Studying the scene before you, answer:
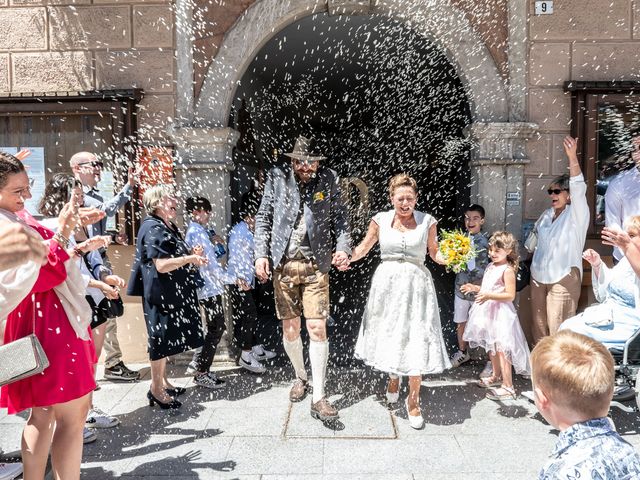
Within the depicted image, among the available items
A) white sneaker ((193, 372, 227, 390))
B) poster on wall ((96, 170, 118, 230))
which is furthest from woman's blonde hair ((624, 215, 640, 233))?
poster on wall ((96, 170, 118, 230))

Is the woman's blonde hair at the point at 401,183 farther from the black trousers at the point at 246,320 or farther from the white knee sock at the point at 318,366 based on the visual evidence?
the black trousers at the point at 246,320

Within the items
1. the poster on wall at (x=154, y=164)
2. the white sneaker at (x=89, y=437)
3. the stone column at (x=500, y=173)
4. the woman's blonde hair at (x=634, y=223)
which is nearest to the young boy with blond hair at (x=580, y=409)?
the woman's blonde hair at (x=634, y=223)

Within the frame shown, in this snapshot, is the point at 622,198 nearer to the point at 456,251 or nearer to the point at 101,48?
the point at 456,251

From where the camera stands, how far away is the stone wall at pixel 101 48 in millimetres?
5848

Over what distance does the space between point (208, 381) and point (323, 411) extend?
1337mm

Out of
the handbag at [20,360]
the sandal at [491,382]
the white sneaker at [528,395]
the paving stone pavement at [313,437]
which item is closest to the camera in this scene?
the handbag at [20,360]

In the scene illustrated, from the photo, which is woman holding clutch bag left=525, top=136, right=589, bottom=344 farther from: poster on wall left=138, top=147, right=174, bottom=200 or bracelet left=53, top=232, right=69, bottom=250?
bracelet left=53, top=232, right=69, bottom=250

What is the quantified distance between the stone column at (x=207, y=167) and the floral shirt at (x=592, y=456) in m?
4.44

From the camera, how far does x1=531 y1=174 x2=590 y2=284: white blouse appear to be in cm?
490

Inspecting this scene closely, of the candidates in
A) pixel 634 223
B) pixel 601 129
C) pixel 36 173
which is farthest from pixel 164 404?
pixel 601 129

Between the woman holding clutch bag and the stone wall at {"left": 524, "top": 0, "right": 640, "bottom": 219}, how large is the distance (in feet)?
2.67

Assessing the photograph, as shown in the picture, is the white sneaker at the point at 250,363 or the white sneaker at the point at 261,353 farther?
the white sneaker at the point at 261,353

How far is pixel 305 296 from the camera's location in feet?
15.0

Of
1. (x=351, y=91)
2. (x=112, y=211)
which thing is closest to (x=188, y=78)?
(x=112, y=211)
